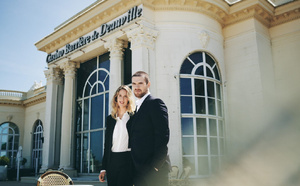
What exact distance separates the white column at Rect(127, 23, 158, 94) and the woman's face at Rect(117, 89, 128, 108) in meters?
7.00

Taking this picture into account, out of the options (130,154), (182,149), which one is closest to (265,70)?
(182,149)

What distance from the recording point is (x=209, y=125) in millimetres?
11477

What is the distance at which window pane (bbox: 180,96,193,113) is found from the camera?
1113 centimetres

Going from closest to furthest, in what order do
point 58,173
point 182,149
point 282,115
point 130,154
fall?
point 130,154, point 58,173, point 182,149, point 282,115

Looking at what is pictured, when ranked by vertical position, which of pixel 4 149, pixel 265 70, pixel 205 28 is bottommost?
pixel 4 149

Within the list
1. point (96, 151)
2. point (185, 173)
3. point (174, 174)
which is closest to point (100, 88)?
point (96, 151)

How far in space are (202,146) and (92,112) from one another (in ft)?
19.5

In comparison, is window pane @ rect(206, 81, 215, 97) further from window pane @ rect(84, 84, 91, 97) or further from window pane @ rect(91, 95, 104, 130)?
window pane @ rect(84, 84, 91, 97)

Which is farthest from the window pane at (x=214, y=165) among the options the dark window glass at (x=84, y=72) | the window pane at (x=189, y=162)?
the dark window glass at (x=84, y=72)

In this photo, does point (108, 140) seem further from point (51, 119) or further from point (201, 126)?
point (51, 119)

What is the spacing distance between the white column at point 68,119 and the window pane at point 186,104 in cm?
654

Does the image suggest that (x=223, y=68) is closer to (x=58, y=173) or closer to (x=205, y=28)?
(x=205, y=28)

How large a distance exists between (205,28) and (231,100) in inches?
135

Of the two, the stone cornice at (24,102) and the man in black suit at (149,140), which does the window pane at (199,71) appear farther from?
the stone cornice at (24,102)
